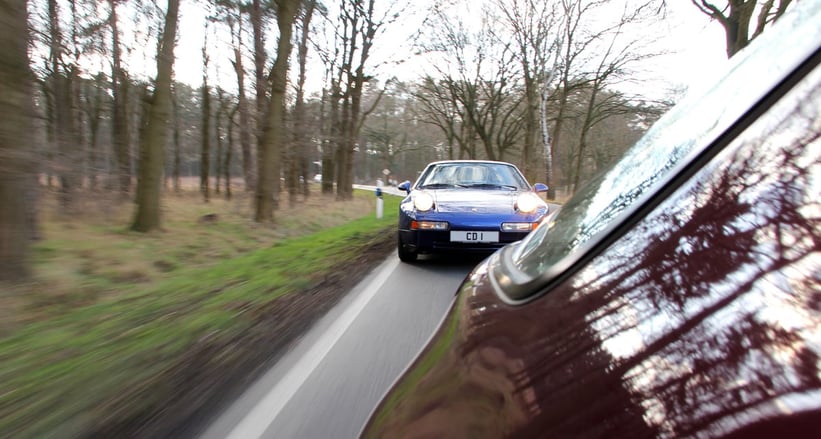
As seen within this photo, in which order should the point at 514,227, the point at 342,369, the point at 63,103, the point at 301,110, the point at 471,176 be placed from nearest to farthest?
the point at 342,369
the point at 514,227
the point at 471,176
the point at 63,103
the point at 301,110

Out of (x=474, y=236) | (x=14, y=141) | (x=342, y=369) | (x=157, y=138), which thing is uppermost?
(x=157, y=138)

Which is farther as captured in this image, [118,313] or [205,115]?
[205,115]

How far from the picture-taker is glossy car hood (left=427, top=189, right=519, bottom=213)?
664 centimetres

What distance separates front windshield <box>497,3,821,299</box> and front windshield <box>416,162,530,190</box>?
604cm

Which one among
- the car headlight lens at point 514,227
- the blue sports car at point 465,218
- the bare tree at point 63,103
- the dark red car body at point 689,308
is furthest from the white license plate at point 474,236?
the bare tree at point 63,103

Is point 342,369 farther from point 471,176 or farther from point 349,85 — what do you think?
point 349,85

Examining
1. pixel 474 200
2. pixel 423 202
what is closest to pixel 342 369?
pixel 423 202

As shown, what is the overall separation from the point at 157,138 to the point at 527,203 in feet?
23.5

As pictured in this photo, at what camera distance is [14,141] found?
511cm

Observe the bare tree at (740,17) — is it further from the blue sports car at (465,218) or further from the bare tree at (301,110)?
the bare tree at (301,110)

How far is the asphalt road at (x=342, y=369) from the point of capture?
2625 mm

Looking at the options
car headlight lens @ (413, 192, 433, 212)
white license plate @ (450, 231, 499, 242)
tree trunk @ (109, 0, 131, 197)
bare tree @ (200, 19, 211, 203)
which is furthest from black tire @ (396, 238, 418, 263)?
bare tree @ (200, 19, 211, 203)

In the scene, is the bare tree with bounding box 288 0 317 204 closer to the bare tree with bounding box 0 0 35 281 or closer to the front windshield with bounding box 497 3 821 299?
the bare tree with bounding box 0 0 35 281

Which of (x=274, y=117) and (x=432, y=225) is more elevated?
(x=274, y=117)
